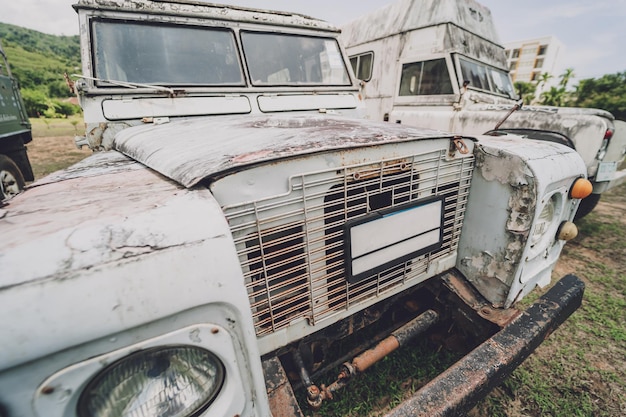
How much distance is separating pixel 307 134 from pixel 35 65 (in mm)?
62906

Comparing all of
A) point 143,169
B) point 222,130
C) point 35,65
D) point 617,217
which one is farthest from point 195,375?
point 35,65

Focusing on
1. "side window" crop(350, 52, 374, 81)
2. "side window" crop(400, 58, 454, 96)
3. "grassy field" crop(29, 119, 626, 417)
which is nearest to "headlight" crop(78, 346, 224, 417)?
"grassy field" crop(29, 119, 626, 417)

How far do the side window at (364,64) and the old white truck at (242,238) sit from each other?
4065mm

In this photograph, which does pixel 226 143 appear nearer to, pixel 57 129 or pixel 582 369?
pixel 582 369

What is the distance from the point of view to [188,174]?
0.94 meters

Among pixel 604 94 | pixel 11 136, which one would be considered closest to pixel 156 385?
pixel 11 136

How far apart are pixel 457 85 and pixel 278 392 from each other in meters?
4.92

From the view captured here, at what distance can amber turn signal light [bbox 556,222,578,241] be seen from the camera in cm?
161

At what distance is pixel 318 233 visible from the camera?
113 cm

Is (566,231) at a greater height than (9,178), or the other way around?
(566,231)

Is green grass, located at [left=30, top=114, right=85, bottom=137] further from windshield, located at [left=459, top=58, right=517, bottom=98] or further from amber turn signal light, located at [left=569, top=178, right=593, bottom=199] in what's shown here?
amber turn signal light, located at [left=569, top=178, right=593, bottom=199]

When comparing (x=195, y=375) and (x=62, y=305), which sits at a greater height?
(x=62, y=305)

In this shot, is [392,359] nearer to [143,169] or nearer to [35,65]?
[143,169]

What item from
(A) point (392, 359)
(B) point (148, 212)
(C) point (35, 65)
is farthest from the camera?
(C) point (35, 65)
